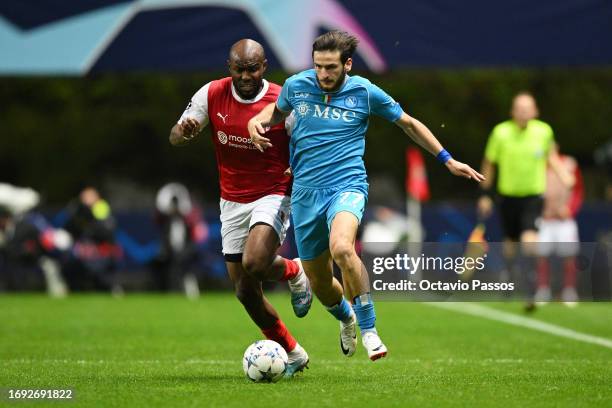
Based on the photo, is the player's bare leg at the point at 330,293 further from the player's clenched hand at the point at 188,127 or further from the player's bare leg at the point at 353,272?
the player's clenched hand at the point at 188,127

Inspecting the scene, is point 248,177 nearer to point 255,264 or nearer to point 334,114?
point 255,264

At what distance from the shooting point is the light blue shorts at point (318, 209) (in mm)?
8578

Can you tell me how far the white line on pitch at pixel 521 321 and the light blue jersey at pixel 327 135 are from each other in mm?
3617

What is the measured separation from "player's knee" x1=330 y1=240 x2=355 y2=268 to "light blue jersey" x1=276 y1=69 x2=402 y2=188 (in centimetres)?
58

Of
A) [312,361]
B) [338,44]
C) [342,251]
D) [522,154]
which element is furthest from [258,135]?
[522,154]

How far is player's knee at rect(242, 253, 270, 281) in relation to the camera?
8703 millimetres

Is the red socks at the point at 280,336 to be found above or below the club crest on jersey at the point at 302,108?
below

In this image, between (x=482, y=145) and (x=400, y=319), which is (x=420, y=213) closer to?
(x=482, y=145)

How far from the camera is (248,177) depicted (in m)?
9.17

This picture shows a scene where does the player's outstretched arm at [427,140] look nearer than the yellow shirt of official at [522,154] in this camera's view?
Yes

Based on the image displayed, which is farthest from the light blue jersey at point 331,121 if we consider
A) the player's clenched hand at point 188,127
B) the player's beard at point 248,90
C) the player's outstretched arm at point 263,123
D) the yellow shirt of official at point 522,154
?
the yellow shirt of official at point 522,154

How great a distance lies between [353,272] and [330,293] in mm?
705

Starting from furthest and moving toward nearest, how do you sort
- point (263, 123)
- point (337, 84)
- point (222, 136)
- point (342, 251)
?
point (222, 136) < point (263, 123) < point (337, 84) < point (342, 251)

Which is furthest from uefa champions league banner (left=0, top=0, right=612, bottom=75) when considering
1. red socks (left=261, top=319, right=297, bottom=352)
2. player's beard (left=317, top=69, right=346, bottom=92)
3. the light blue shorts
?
red socks (left=261, top=319, right=297, bottom=352)
